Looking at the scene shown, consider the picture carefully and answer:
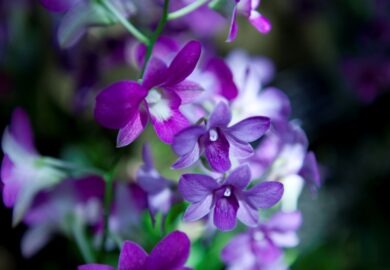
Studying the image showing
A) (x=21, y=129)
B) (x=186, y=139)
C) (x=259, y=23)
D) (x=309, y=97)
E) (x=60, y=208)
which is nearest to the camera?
(x=186, y=139)

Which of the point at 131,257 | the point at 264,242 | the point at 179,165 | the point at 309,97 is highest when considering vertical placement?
the point at 179,165

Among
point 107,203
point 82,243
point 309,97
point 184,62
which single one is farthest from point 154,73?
point 309,97

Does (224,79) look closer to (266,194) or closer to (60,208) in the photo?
(266,194)

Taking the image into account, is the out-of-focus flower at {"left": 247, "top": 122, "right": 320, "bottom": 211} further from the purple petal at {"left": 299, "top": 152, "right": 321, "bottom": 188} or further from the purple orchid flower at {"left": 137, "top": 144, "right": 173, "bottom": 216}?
the purple orchid flower at {"left": 137, "top": 144, "right": 173, "bottom": 216}

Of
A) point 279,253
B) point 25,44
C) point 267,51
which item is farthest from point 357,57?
point 279,253

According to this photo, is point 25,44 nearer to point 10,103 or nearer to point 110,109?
point 10,103

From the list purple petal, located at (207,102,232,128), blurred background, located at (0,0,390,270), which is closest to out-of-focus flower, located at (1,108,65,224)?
purple petal, located at (207,102,232,128)

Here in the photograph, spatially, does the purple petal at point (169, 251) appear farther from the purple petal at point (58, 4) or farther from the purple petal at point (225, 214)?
the purple petal at point (58, 4)
